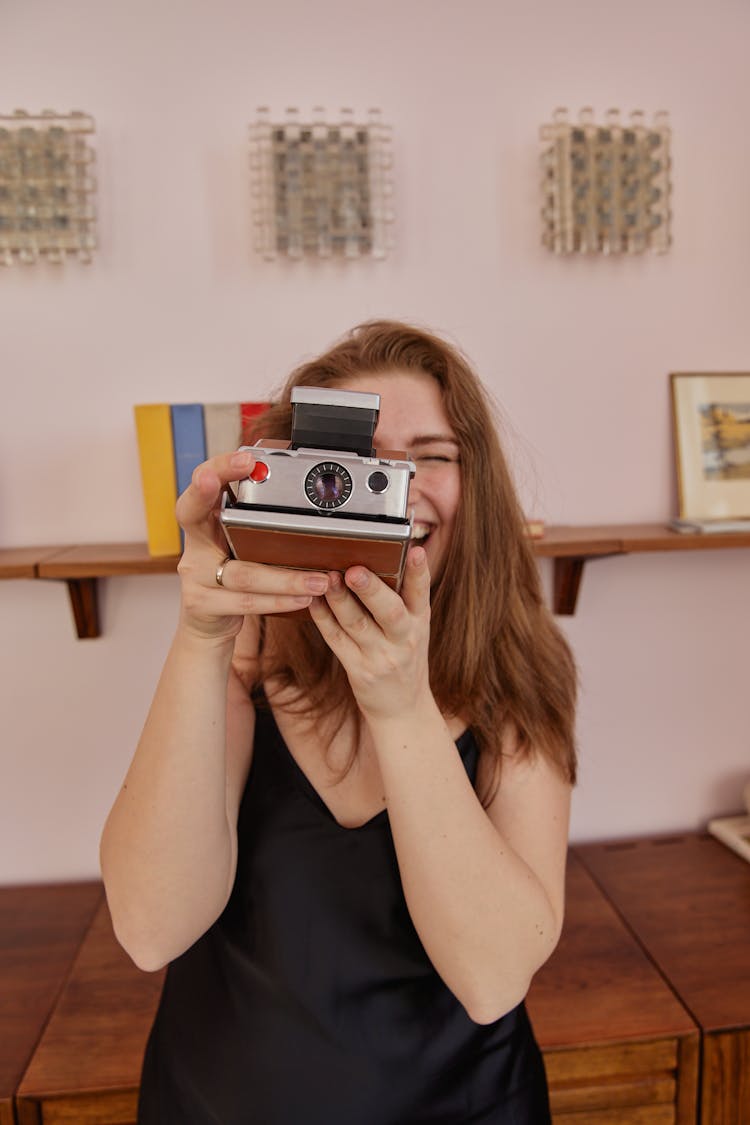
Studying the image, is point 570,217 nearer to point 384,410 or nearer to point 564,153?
point 564,153

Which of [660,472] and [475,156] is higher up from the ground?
[475,156]

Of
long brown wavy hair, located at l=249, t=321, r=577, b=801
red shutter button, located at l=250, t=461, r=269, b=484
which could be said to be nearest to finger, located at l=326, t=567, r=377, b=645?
red shutter button, located at l=250, t=461, r=269, b=484

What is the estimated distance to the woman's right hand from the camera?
0.67 m

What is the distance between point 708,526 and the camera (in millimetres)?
1454

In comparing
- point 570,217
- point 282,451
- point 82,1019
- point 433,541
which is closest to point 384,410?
point 433,541

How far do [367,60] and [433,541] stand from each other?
3.33 ft

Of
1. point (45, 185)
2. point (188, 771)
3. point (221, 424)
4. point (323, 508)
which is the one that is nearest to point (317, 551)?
point (323, 508)

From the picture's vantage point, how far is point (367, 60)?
4.70ft

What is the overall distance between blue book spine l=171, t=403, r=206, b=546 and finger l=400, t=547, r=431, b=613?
0.73 meters

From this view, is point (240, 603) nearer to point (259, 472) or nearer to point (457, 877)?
point (259, 472)

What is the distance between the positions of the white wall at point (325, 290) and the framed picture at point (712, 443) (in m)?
0.04

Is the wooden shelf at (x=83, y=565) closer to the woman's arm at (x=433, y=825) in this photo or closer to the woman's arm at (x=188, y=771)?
the woman's arm at (x=188, y=771)

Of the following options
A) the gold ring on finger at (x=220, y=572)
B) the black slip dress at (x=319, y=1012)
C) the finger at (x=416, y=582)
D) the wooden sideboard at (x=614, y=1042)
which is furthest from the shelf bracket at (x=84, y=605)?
the wooden sideboard at (x=614, y=1042)

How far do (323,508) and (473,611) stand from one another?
15.5 inches
